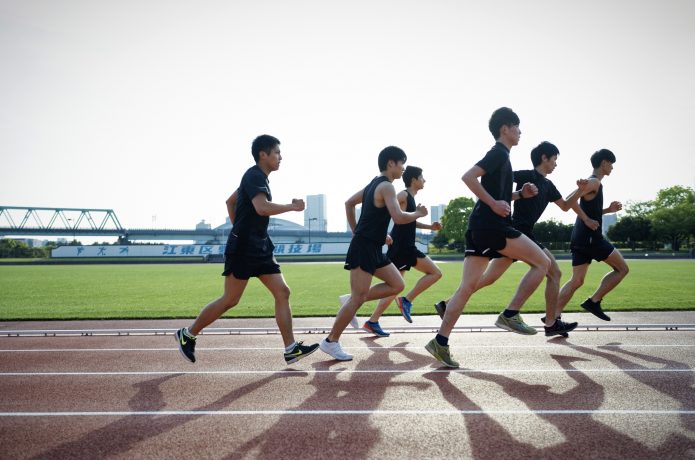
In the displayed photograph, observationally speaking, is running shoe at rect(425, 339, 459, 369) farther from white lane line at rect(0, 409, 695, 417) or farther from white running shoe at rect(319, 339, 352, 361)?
white lane line at rect(0, 409, 695, 417)

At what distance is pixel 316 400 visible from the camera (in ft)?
13.3

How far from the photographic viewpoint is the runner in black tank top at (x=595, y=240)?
701cm

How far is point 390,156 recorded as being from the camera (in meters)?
5.60

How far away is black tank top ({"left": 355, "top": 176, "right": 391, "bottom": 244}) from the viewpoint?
18.1 ft

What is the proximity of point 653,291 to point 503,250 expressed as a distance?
10249 mm

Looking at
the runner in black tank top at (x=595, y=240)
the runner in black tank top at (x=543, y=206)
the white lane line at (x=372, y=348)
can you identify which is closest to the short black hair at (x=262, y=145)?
the white lane line at (x=372, y=348)

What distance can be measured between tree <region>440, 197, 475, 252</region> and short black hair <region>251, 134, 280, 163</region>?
83549mm

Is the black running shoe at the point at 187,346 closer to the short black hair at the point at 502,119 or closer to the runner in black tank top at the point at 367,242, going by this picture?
the runner in black tank top at the point at 367,242

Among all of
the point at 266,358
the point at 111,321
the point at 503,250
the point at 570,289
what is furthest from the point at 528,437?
the point at 111,321

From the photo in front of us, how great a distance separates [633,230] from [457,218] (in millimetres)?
29062

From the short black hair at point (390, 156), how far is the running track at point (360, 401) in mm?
2284

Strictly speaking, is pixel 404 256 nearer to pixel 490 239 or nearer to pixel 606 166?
pixel 490 239

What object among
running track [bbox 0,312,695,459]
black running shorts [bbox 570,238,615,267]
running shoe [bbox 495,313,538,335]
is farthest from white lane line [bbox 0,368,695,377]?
black running shorts [bbox 570,238,615,267]

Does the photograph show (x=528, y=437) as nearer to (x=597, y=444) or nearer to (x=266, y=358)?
(x=597, y=444)
